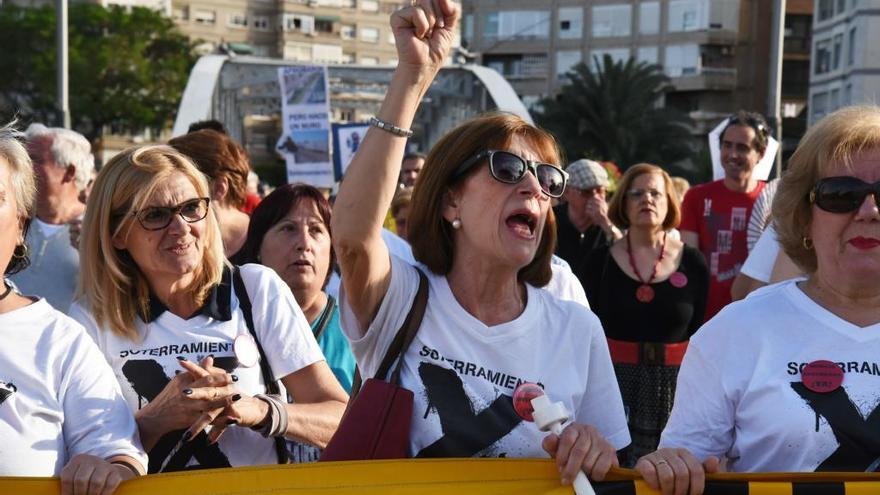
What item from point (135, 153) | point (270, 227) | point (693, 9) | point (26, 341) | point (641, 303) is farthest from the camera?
point (693, 9)

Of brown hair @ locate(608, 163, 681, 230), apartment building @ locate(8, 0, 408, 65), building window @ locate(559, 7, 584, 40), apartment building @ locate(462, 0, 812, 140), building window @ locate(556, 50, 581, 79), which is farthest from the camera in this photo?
apartment building @ locate(8, 0, 408, 65)

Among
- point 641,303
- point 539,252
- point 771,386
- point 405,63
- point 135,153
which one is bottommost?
point 641,303

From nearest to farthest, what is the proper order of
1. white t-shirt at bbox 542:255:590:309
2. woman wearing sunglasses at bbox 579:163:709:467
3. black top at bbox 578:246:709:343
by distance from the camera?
1. white t-shirt at bbox 542:255:590:309
2. woman wearing sunglasses at bbox 579:163:709:467
3. black top at bbox 578:246:709:343

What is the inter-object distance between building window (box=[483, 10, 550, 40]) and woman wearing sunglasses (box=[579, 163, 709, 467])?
7213cm

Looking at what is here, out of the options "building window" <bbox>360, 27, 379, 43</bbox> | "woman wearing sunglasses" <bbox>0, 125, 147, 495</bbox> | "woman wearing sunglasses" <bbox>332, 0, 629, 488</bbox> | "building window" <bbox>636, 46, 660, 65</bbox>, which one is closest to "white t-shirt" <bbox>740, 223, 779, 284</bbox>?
"woman wearing sunglasses" <bbox>332, 0, 629, 488</bbox>

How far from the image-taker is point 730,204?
7977 mm

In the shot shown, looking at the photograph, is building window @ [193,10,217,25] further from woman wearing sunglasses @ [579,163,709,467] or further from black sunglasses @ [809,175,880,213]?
black sunglasses @ [809,175,880,213]

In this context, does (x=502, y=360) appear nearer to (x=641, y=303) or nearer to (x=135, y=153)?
(x=135, y=153)

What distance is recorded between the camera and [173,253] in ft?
12.0

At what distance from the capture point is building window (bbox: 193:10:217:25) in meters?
90.8

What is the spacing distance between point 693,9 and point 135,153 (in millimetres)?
72296

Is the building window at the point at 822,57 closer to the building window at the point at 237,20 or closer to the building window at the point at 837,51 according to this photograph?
the building window at the point at 837,51

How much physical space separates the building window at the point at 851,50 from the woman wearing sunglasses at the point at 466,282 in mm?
59059

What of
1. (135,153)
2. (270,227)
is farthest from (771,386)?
(270,227)
